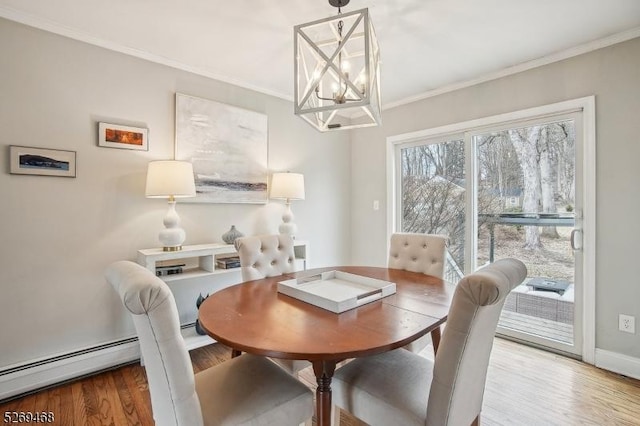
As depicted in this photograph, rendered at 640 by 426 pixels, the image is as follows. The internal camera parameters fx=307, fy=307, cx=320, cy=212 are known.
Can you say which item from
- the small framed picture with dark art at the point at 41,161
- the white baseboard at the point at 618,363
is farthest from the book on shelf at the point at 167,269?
the white baseboard at the point at 618,363

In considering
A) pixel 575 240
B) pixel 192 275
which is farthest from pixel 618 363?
pixel 192 275

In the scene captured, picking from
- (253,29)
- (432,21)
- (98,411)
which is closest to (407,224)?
(432,21)

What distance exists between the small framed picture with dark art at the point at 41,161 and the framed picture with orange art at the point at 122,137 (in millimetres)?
228

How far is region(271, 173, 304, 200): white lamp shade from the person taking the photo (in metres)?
2.98

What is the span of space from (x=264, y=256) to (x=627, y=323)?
261cm

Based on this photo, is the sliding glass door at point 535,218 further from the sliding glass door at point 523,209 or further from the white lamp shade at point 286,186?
the white lamp shade at point 286,186

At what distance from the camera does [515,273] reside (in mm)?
1083

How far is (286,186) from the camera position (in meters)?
2.99

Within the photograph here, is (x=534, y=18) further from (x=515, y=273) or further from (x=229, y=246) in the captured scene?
(x=229, y=246)

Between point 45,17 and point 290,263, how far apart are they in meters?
2.28

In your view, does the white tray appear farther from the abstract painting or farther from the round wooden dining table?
the abstract painting

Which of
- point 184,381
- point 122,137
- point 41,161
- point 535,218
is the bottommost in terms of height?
point 184,381

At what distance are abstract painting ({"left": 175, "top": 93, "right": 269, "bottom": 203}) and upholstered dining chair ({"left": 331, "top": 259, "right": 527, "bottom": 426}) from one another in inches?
79.7

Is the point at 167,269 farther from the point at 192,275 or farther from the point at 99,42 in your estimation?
the point at 99,42
